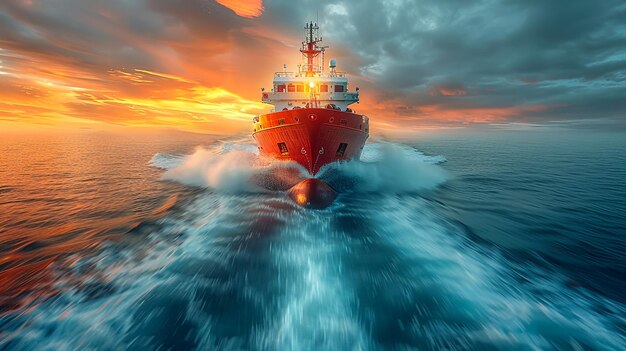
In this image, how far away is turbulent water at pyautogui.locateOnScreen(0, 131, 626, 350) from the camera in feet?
14.2

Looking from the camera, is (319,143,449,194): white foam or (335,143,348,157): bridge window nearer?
(319,143,449,194): white foam

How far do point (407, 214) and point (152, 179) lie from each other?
1800 cm

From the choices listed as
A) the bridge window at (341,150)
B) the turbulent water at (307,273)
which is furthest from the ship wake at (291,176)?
the turbulent water at (307,273)

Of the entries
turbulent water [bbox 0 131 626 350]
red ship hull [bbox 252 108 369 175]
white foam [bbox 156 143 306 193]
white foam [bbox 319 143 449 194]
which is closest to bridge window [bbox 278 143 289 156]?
red ship hull [bbox 252 108 369 175]

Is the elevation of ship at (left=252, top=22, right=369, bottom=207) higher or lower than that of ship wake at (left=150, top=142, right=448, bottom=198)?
higher

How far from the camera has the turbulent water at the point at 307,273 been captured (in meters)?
4.34

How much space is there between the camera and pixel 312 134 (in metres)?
14.5

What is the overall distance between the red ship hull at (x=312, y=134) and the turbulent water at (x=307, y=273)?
3.49 metres

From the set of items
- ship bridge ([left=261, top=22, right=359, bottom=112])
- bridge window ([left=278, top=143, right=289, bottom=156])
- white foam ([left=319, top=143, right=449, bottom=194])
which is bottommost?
white foam ([left=319, top=143, right=449, bottom=194])

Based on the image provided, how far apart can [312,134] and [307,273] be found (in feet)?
31.3

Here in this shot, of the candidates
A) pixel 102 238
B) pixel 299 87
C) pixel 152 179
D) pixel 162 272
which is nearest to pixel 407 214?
pixel 162 272

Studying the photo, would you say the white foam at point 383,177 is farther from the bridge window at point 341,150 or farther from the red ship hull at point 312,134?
the red ship hull at point 312,134

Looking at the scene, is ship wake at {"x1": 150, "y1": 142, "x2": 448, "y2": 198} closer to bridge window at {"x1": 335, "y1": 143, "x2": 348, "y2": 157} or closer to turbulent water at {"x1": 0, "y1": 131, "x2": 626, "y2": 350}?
bridge window at {"x1": 335, "y1": 143, "x2": 348, "y2": 157}

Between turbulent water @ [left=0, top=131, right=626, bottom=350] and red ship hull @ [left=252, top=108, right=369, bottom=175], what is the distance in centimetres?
349
